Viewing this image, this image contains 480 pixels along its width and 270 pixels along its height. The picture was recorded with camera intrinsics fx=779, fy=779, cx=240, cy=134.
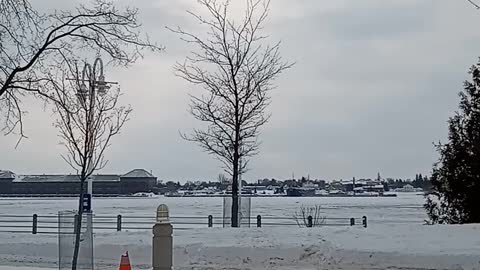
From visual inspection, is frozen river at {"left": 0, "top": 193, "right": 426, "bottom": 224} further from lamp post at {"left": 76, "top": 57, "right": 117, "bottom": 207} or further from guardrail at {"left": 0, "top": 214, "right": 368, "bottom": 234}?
lamp post at {"left": 76, "top": 57, "right": 117, "bottom": 207}

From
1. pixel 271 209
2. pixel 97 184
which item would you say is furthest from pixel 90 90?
pixel 97 184

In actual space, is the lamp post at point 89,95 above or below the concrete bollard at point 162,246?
above

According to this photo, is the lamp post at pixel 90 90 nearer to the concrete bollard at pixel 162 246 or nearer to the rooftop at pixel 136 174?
the concrete bollard at pixel 162 246

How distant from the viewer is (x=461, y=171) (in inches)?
1056

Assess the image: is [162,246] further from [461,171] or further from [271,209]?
[271,209]

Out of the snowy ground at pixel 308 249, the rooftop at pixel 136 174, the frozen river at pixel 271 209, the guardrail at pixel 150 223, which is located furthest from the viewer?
the rooftop at pixel 136 174

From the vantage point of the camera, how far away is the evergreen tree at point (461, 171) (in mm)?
26531

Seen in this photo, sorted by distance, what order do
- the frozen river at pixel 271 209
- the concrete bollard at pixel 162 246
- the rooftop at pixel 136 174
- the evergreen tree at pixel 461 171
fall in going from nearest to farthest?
the concrete bollard at pixel 162 246 < the evergreen tree at pixel 461 171 < the frozen river at pixel 271 209 < the rooftop at pixel 136 174

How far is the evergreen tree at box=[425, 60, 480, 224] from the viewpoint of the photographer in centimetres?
2653

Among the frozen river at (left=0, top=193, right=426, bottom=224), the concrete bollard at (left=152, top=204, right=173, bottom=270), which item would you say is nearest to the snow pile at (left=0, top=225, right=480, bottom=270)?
the concrete bollard at (left=152, top=204, right=173, bottom=270)

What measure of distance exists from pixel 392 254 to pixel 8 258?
11796 millimetres

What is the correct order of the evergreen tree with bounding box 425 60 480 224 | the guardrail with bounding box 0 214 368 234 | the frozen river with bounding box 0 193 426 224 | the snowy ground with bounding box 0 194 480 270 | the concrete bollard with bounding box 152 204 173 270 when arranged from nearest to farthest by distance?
the concrete bollard with bounding box 152 204 173 270 → the snowy ground with bounding box 0 194 480 270 → the evergreen tree with bounding box 425 60 480 224 → the guardrail with bounding box 0 214 368 234 → the frozen river with bounding box 0 193 426 224

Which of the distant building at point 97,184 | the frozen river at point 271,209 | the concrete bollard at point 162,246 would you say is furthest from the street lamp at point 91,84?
the distant building at point 97,184

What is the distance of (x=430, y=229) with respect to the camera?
21016 mm
